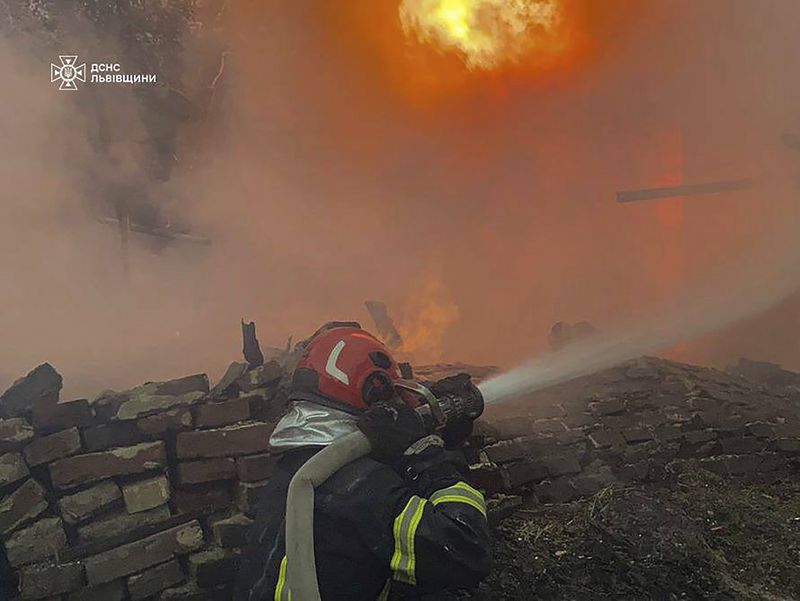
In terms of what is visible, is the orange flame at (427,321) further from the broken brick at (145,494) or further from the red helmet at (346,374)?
the red helmet at (346,374)

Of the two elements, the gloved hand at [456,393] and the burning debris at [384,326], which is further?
the burning debris at [384,326]

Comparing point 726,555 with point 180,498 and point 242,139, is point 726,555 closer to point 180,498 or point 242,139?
point 180,498

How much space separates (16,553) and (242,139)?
7480 mm

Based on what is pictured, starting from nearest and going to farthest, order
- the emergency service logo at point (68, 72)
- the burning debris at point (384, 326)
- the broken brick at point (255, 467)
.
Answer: the broken brick at point (255, 467) < the emergency service logo at point (68, 72) < the burning debris at point (384, 326)

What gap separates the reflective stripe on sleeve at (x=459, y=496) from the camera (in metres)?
2.62

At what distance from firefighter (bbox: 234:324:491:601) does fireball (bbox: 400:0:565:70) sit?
851 centimetres

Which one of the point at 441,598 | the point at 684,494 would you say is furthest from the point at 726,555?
the point at 441,598

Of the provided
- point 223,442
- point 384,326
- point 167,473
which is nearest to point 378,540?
point 223,442

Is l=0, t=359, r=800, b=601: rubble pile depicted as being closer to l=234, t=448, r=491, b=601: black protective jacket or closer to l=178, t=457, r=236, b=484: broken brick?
l=178, t=457, r=236, b=484: broken brick

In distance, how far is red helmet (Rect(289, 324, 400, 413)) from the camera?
2914 millimetres

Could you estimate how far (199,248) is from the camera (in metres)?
8.97

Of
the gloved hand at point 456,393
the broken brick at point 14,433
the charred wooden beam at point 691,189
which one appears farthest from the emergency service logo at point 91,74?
the charred wooden beam at point 691,189

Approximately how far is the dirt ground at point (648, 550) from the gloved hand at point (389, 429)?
4.28 feet

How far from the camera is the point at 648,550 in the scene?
3355 mm
